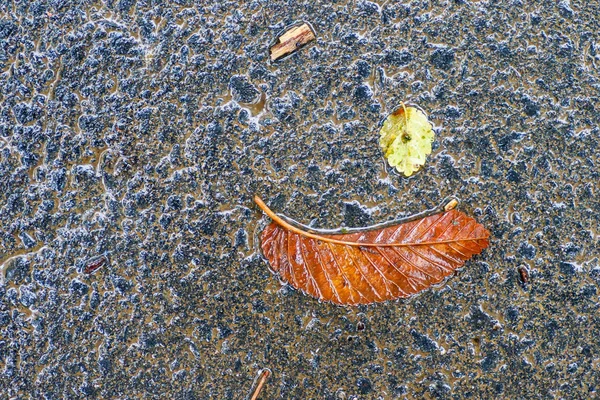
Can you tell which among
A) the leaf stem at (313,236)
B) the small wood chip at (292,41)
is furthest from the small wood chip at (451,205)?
the small wood chip at (292,41)

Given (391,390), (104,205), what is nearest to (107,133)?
(104,205)

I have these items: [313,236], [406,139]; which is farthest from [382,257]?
[406,139]

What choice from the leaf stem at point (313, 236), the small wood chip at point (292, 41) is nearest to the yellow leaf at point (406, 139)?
the leaf stem at point (313, 236)

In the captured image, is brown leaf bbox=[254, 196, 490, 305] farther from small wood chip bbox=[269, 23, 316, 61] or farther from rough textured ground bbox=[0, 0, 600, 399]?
small wood chip bbox=[269, 23, 316, 61]

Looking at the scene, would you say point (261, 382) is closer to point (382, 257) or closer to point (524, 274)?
point (382, 257)

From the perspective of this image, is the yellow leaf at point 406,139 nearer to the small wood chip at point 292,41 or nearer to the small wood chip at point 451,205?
the small wood chip at point 451,205

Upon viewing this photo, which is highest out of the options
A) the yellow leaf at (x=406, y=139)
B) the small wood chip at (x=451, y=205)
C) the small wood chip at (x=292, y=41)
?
the small wood chip at (x=292, y=41)

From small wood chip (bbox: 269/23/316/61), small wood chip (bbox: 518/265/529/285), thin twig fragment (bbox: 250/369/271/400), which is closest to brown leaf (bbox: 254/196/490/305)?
small wood chip (bbox: 518/265/529/285)

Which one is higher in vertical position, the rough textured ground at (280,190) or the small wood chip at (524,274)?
the rough textured ground at (280,190)
